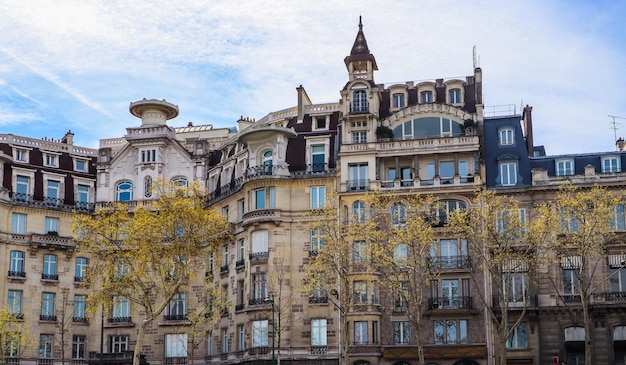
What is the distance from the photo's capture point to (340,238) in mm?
60594

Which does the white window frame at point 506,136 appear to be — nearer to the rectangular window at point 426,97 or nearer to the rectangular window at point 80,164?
the rectangular window at point 426,97

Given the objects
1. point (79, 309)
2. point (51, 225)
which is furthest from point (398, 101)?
point (79, 309)

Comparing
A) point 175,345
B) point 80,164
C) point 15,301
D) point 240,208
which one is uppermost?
point 80,164

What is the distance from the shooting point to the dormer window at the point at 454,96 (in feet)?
225

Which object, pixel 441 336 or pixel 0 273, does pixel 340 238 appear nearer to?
pixel 441 336

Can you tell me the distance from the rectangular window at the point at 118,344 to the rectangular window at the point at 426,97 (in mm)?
28155

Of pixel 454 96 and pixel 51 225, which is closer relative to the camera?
pixel 454 96

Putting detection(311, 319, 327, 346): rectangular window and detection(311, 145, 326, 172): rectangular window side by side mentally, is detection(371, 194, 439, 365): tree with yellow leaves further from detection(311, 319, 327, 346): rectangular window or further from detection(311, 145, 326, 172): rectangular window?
detection(311, 145, 326, 172): rectangular window

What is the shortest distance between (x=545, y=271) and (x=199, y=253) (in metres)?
21.9

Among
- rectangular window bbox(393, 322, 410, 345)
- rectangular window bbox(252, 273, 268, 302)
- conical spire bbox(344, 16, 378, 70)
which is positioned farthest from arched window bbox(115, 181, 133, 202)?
rectangular window bbox(393, 322, 410, 345)

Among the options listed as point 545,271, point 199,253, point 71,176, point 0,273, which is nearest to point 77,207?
point 71,176

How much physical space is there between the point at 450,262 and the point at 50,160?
3384 centimetres

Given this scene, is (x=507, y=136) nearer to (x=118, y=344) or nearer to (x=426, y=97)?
(x=426, y=97)

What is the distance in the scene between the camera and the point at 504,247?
186 feet
